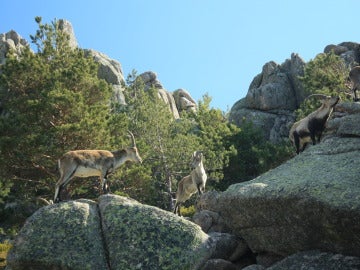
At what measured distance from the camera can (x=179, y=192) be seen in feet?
66.7

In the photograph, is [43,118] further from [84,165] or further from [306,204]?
[306,204]

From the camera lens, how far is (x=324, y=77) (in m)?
38.0

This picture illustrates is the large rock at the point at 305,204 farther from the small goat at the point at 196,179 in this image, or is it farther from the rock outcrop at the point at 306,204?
the small goat at the point at 196,179

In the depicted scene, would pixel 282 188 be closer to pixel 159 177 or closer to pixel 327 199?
pixel 327 199

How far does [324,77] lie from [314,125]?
23805 millimetres

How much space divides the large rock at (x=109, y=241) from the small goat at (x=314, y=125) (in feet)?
22.3

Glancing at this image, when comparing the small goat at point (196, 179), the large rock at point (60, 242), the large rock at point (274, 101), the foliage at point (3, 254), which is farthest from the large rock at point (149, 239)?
the large rock at point (274, 101)

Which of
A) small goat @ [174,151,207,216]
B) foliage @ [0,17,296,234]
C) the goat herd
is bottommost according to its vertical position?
small goat @ [174,151,207,216]

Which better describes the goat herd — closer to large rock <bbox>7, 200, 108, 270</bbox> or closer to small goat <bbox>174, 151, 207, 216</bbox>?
small goat <bbox>174, 151, 207, 216</bbox>

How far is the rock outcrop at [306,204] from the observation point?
9.20m

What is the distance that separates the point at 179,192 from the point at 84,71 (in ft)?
36.6

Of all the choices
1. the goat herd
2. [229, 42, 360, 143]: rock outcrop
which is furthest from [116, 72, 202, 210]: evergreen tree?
[229, 42, 360, 143]: rock outcrop

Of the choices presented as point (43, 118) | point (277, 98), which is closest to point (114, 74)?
point (277, 98)

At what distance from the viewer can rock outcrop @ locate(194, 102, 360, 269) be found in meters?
9.20
